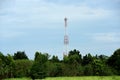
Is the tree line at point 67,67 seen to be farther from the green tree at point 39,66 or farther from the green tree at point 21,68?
the green tree at point 39,66

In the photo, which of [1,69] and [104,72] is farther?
[104,72]

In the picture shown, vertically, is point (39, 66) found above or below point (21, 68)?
below

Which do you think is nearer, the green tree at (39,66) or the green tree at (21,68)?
the green tree at (39,66)

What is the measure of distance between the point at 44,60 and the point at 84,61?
22132 millimetres

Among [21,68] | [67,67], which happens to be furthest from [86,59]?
[21,68]

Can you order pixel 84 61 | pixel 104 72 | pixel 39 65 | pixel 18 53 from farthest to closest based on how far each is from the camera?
pixel 18 53, pixel 84 61, pixel 104 72, pixel 39 65

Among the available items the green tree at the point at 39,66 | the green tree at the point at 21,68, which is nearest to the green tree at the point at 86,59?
the green tree at the point at 21,68

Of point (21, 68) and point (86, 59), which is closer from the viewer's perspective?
point (21, 68)

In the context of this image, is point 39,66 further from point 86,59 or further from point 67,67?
point 86,59

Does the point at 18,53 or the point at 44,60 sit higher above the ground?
the point at 18,53

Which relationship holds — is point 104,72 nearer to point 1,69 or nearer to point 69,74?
point 69,74

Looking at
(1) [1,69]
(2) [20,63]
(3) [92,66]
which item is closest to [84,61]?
(3) [92,66]

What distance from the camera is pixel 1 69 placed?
54750 mm

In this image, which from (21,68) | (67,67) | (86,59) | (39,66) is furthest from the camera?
(86,59)
